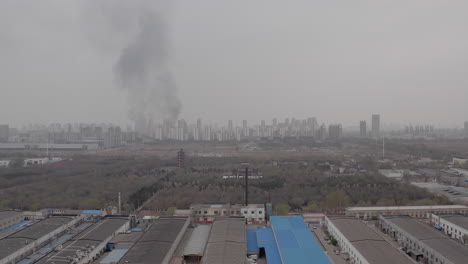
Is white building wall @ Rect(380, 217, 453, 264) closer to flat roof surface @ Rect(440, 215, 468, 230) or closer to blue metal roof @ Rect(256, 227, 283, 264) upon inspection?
flat roof surface @ Rect(440, 215, 468, 230)

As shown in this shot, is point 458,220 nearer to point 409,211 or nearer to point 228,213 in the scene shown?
point 409,211

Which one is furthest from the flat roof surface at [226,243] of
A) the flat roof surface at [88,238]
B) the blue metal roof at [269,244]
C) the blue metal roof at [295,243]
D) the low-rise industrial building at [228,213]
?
the flat roof surface at [88,238]

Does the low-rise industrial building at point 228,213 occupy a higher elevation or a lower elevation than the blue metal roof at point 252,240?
higher

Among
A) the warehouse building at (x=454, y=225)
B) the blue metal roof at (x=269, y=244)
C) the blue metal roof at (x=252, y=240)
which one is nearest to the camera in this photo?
the blue metal roof at (x=269, y=244)

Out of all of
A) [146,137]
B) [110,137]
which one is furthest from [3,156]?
[146,137]

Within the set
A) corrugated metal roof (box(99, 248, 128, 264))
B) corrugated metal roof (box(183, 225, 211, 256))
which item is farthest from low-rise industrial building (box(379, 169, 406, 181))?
corrugated metal roof (box(99, 248, 128, 264))

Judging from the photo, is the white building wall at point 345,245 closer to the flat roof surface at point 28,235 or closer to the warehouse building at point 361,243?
the warehouse building at point 361,243

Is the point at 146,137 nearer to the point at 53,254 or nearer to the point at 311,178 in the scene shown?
the point at 311,178
